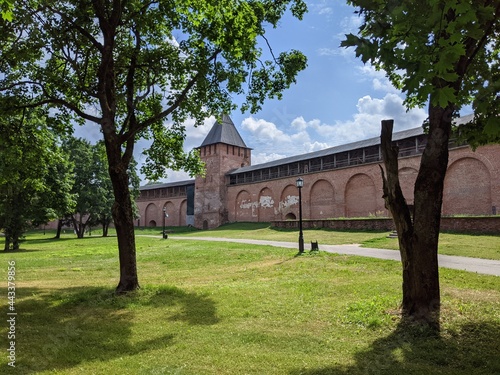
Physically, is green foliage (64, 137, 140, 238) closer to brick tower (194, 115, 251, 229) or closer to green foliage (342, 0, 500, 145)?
brick tower (194, 115, 251, 229)

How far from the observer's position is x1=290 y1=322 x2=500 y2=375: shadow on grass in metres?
3.84

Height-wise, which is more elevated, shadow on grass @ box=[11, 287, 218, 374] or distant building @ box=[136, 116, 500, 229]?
distant building @ box=[136, 116, 500, 229]

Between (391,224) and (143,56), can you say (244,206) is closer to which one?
(391,224)

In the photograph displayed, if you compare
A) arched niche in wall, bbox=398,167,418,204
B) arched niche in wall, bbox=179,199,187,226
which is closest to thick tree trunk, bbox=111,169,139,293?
arched niche in wall, bbox=398,167,418,204

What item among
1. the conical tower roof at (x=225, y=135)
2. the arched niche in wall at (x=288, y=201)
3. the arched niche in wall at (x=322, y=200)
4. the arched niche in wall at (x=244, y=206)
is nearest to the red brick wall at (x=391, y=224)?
the arched niche in wall at (x=322, y=200)

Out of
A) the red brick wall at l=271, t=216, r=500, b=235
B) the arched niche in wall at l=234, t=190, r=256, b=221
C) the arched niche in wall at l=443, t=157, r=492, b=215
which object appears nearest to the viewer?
the red brick wall at l=271, t=216, r=500, b=235

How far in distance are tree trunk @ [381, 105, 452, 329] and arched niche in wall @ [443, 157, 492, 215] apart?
23171 millimetres

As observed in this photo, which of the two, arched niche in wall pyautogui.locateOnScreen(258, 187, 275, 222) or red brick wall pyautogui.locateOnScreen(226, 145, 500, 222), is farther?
arched niche in wall pyautogui.locateOnScreen(258, 187, 275, 222)

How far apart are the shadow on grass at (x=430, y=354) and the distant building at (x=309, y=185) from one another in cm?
2332

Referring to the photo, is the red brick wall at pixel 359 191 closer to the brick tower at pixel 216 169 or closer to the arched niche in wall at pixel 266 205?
the arched niche in wall at pixel 266 205

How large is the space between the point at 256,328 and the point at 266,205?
127ft

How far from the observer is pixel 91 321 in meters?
6.13

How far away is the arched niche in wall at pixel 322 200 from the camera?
36.1 metres

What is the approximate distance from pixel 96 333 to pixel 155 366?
1.80 meters
